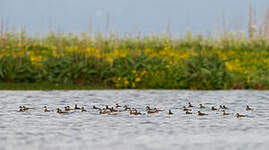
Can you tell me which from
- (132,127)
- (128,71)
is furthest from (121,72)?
(132,127)

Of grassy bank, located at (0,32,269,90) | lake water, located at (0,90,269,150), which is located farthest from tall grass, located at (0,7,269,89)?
lake water, located at (0,90,269,150)

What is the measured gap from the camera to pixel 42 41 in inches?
851

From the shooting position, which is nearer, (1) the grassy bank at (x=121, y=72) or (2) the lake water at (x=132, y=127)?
(2) the lake water at (x=132, y=127)

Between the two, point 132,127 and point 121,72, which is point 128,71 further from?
point 132,127

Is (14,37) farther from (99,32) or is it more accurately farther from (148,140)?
(148,140)

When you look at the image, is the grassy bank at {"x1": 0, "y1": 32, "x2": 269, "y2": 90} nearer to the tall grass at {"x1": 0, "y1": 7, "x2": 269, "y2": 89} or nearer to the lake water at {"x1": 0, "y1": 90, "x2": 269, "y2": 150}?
the tall grass at {"x1": 0, "y1": 7, "x2": 269, "y2": 89}

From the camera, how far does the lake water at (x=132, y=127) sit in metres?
5.05

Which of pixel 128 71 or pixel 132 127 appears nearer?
pixel 132 127

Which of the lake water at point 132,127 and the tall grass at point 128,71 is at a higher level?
the tall grass at point 128,71

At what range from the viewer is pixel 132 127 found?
6289 millimetres

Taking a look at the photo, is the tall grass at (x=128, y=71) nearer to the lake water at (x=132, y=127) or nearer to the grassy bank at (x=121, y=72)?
the grassy bank at (x=121, y=72)

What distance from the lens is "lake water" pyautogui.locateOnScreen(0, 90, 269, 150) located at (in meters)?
5.05

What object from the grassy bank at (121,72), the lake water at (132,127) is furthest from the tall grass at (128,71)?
the lake water at (132,127)

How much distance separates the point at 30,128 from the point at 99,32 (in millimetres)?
11530
